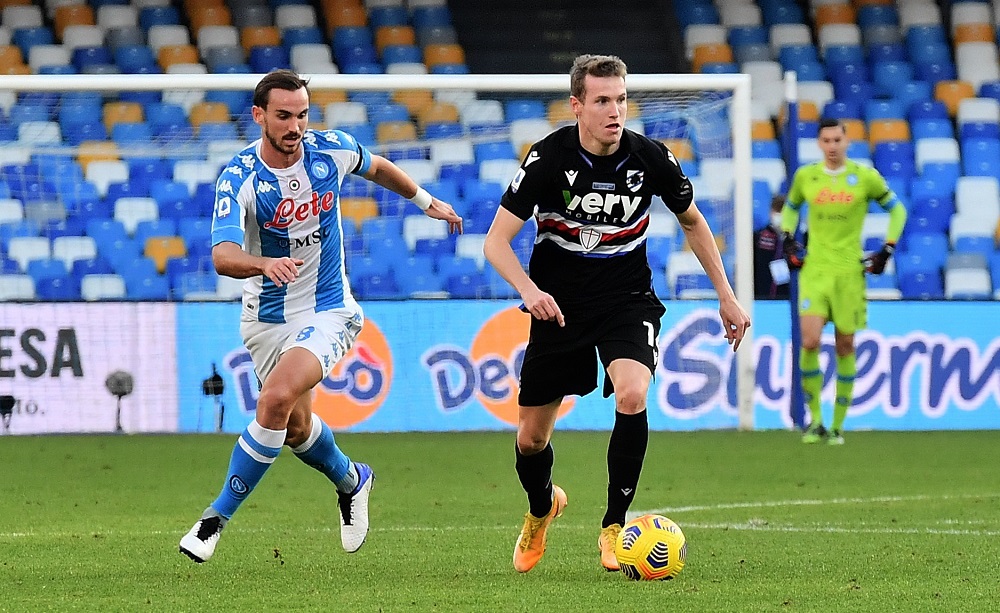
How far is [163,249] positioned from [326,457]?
7.04m

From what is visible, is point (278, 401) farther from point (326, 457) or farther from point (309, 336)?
point (326, 457)

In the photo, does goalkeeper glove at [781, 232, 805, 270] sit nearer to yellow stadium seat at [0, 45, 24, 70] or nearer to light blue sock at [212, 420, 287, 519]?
light blue sock at [212, 420, 287, 519]

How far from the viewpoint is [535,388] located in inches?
243

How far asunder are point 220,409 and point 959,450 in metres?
5.63

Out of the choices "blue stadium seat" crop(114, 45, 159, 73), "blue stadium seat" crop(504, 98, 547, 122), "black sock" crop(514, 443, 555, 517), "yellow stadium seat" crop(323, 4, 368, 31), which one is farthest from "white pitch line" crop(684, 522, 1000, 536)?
"yellow stadium seat" crop(323, 4, 368, 31)

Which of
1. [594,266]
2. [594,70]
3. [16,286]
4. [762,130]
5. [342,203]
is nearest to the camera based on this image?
[594,70]

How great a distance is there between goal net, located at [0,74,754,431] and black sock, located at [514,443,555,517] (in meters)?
6.68

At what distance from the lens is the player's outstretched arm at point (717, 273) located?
6.12 meters

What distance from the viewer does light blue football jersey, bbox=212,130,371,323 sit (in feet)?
20.9

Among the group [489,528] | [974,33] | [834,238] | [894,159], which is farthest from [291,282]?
[974,33]

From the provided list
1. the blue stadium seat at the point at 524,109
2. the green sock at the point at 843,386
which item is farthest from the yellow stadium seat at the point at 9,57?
the green sock at the point at 843,386

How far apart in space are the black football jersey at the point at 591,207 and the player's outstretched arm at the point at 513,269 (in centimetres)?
5

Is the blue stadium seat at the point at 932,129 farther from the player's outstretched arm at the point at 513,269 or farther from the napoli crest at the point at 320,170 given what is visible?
the player's outstretched arm at the point at 513,269

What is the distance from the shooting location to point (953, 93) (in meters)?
18.1
